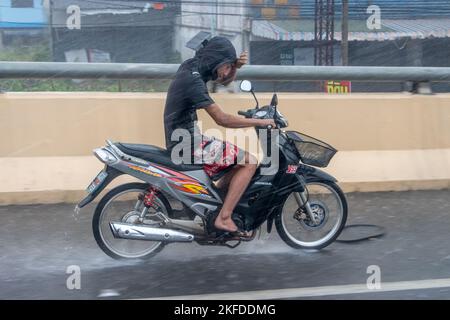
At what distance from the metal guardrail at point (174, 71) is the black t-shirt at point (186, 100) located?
1.86 meters

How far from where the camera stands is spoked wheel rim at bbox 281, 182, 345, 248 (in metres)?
5.94

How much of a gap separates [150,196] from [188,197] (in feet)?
0.98

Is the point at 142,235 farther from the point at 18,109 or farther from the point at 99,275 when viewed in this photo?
the point at 18,109

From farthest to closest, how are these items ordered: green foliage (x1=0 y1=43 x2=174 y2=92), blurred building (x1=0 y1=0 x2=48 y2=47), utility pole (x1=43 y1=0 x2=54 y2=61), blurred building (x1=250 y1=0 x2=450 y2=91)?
blurred building (x1=0 y1=0 x2=48 y2=47) → blurred building (x1=250 y1=0 x2=450 y2=91) → utility pole (x1=43 y1=0 x2=54 y2=61) → green foliage (x1=0 y1=43 x2=174 y2=92)

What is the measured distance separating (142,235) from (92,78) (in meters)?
2.37

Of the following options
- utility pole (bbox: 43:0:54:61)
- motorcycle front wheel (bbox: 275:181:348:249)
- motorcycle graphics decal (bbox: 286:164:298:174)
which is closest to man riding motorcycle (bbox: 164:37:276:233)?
motorcycle graphics decal (bbox: 286:164:298:174)

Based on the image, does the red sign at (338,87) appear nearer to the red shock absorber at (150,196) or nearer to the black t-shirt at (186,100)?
the black t-shirt at (186,100)

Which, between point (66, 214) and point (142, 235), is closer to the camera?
point (142, 235)

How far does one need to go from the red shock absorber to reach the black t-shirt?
0.36 meters

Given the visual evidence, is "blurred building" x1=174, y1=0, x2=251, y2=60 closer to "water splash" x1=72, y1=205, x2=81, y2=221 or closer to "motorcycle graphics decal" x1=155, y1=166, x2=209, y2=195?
"water splash" x1=72, y1=205, x2=81, y2=221

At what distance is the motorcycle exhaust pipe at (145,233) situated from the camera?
545 cm

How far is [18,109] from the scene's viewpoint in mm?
7078
